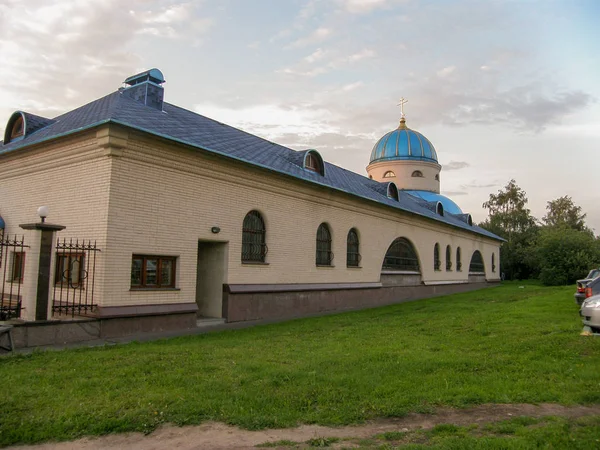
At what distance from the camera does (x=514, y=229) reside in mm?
49938

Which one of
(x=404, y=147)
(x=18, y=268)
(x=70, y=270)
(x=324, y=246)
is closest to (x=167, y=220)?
(x=70, y=270)

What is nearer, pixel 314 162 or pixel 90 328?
pixel 90 328

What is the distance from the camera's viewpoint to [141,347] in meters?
9.07

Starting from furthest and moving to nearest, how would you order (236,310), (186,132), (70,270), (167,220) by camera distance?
(236,310) → (186,132) → (167,220) → (70,270)

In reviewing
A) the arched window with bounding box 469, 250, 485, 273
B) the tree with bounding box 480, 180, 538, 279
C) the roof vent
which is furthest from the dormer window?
the tree with bounding box 480, 180, 538, 279

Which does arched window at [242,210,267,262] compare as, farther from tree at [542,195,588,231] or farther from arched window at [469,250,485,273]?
tree at [542,195,588,231]

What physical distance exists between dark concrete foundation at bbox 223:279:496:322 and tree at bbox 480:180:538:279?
26.4 metres

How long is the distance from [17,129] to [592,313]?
15.8 meters

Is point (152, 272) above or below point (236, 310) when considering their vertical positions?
above

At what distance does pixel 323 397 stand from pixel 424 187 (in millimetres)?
32254

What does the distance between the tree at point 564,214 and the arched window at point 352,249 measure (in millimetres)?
44855

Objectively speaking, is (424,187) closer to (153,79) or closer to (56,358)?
(153,79)

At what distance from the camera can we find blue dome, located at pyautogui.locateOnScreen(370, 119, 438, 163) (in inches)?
1423

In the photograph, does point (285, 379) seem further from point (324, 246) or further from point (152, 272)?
point (324, 246)
